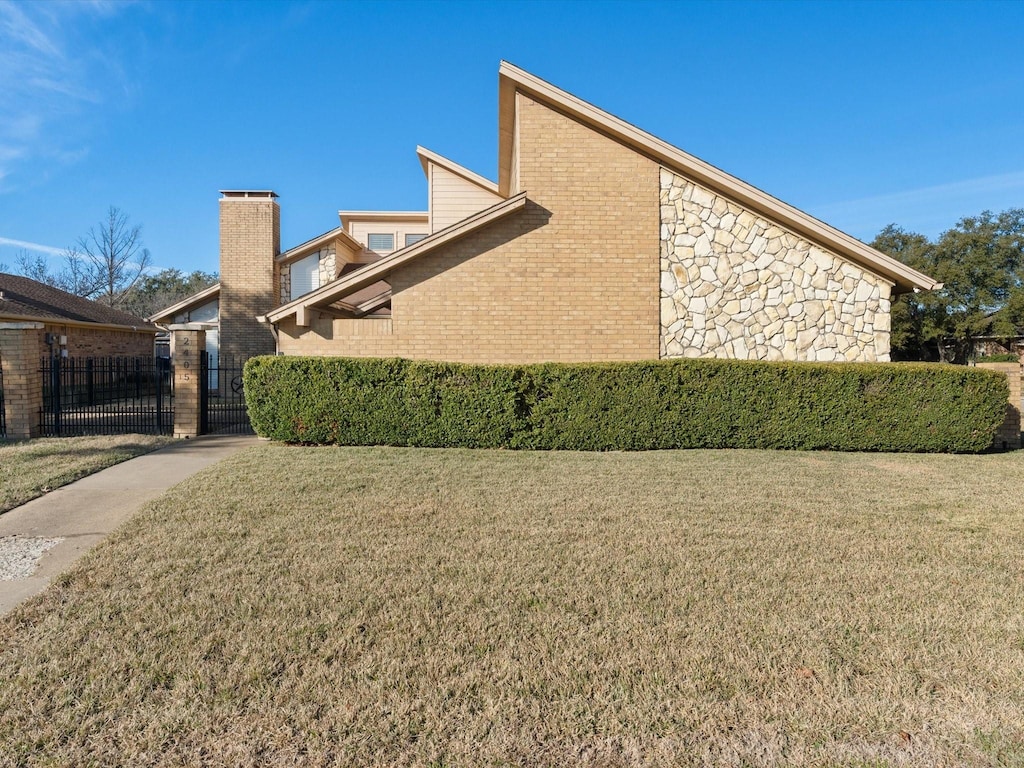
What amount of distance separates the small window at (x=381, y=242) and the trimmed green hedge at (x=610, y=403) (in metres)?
14.4

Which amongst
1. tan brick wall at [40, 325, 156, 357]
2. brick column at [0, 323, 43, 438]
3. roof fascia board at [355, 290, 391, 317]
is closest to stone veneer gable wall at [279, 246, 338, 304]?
tan brick wall at [40, 325, 156, 357]

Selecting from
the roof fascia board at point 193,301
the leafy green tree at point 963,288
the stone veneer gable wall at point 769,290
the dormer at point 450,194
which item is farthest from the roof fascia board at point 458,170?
the leafy green tree at point 963,288

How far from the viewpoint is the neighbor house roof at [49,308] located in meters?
18.8

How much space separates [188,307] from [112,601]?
19776 millimetres

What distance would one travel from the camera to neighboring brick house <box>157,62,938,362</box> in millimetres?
11930

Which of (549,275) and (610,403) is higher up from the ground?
(549,275)

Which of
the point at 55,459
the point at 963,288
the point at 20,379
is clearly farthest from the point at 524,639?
the point at 963,288

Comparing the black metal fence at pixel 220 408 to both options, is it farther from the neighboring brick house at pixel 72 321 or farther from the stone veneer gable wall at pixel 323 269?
the neighboring brick house at pixel 72 321

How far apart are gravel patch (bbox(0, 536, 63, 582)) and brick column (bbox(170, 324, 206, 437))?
21.4ft

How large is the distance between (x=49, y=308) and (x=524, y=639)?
936 inches

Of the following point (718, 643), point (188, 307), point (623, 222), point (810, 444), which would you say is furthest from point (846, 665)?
point (188, 307)

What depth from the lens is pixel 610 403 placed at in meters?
10.8

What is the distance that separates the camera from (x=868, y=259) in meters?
12.0

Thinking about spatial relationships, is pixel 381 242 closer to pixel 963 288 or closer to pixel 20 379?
pixel 20 379
